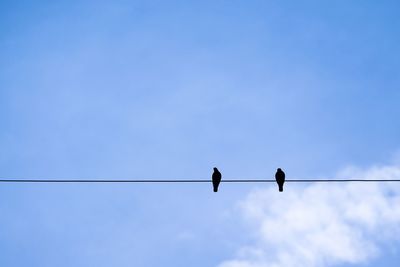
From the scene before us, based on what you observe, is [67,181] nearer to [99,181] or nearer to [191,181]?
[99,181]

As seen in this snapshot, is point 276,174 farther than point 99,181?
Yes

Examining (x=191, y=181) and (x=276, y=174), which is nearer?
(x=191, y=181)

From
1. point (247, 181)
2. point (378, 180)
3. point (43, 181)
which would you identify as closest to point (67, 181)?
point (43, 181)

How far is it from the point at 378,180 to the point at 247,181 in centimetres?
343

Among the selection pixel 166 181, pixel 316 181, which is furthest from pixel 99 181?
pixel 316 181

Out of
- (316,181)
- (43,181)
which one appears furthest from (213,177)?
(43,181)

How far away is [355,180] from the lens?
14.1 metres

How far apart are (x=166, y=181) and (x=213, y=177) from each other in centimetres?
642

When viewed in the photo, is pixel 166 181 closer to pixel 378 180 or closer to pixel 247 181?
pixel 247 181

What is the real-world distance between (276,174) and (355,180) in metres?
5.99

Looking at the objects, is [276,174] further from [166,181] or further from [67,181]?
[67,181]

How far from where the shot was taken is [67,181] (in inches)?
552

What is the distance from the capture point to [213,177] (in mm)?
20297

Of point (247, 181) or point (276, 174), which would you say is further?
point (276, 174)
